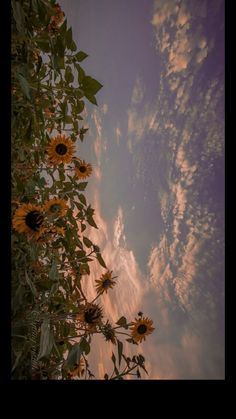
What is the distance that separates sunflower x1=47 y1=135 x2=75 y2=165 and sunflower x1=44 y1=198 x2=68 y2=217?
0.36ft

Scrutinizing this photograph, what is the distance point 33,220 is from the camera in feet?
1.68

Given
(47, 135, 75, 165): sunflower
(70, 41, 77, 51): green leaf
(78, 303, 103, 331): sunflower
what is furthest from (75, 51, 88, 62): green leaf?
(78, 303, 103, 331): sunflower

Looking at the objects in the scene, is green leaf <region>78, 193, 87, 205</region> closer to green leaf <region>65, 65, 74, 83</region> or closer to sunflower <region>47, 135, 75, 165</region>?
sunflower <region>47, 135, 75, 165</region>

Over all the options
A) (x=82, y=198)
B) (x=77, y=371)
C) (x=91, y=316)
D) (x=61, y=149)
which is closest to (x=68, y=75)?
(x=61, y=149)

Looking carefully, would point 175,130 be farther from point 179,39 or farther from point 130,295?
point 130,295

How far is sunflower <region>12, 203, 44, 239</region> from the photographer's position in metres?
0.50

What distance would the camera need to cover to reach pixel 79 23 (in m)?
0.66

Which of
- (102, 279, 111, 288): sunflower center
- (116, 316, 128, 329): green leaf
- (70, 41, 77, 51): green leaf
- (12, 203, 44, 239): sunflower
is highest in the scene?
(70, 41, 77, 51): green leaf

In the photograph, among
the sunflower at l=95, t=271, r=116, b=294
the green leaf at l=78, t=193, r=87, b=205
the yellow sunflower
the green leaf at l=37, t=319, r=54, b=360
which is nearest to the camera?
the green leaf at l=37, t=319, r=54, b=360

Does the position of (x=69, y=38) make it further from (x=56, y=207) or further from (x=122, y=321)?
(x=122, y=321)

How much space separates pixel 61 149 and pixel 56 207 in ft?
0.54

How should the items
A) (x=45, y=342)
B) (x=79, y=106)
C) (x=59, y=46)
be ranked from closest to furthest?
(x=45, y=342) < (x=59, y=46) < (x=79, y=106)
